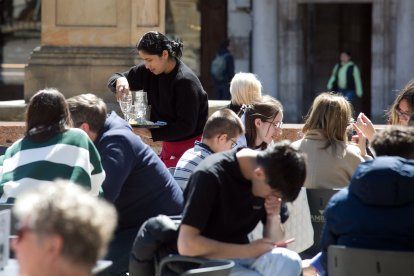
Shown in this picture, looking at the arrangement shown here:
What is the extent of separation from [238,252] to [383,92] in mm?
16241

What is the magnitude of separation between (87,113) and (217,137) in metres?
0.95

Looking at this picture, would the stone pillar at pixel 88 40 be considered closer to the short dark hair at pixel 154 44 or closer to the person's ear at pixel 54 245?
the short dark hair at pixel 154 44

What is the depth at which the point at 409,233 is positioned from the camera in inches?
208

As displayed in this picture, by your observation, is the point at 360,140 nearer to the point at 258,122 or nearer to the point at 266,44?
the point at 258,122

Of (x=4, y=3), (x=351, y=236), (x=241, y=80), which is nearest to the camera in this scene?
(x=351, y=236)

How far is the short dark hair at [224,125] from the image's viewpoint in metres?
6.87

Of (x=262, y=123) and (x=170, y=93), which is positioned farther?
(x=170, y=93)

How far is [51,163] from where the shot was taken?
5781 millimetres

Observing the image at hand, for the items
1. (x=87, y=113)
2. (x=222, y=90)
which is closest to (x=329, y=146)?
(x=87, y=113)

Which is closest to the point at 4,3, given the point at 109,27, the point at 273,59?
the point at 273,59

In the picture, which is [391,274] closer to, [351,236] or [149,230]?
[351,236]

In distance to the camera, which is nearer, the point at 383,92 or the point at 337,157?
the point at 337,157

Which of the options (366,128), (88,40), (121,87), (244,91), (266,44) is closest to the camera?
(366,128)

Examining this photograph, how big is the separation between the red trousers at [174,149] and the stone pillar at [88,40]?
233cm
